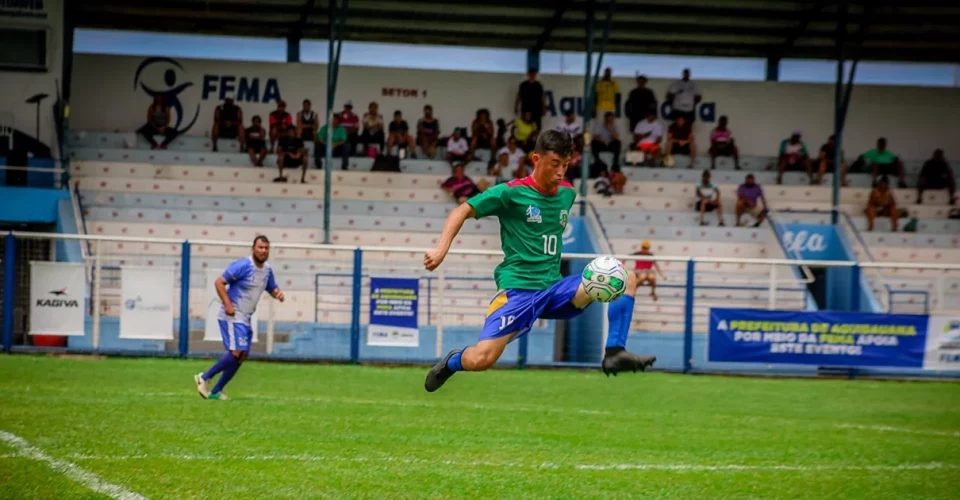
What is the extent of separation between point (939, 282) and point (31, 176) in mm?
18841

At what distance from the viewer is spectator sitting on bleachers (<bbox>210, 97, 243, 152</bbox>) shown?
28.6m

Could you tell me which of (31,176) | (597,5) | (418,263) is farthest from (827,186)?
(31,176)

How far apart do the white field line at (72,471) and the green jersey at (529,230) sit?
3.04 metres

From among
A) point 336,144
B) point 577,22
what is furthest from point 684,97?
point 336,144

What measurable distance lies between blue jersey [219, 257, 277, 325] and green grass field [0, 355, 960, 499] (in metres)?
1.08

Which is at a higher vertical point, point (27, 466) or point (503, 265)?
point (503, 265)

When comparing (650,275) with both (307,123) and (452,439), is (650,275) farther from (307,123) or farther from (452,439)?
(452,439)

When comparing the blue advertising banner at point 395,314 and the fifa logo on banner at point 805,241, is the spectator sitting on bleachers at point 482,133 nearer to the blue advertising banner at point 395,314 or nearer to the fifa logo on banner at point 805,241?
the fifa logo on banner at point 805,241

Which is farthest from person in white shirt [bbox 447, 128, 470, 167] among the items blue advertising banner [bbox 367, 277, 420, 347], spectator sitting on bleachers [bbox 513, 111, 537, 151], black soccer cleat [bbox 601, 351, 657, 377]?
black soccer cleat [bbox 601, 351, 657, 377]

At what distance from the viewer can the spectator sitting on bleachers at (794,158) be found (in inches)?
1168

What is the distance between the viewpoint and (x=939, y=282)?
70.2 feet

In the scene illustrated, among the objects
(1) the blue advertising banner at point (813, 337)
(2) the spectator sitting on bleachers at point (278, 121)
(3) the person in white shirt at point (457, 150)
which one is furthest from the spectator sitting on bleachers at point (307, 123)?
(1) the blue advertising banner at point (813, 337)

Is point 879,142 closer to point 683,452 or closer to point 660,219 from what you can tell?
point 660,219

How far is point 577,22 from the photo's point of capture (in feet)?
98.1
